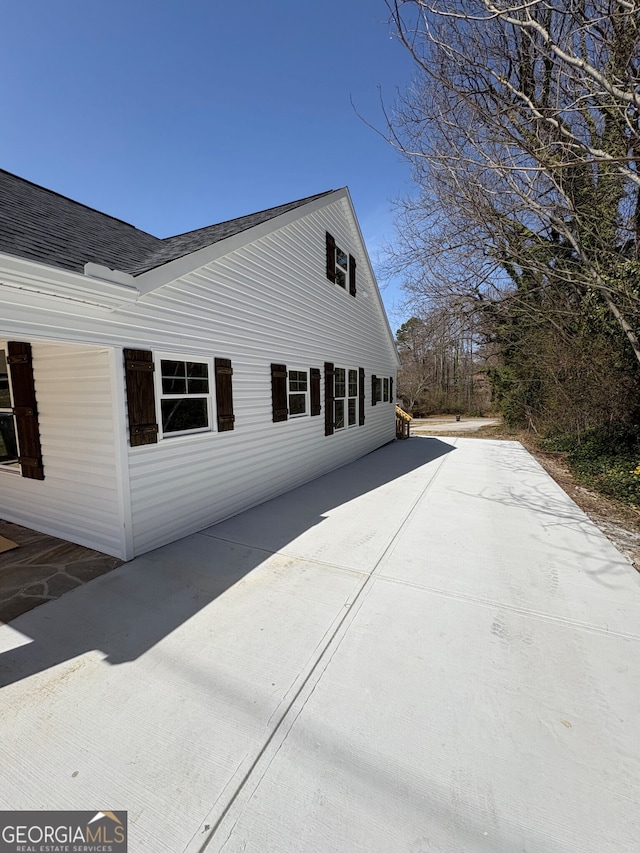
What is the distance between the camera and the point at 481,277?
30.6 ft

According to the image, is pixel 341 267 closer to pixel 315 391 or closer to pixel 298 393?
pixel 315 391

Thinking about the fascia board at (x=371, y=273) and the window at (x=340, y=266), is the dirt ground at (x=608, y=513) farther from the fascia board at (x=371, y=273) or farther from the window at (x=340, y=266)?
the window at (x=340, y=266)

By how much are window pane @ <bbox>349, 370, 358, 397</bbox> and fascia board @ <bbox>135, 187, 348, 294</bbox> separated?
404cm

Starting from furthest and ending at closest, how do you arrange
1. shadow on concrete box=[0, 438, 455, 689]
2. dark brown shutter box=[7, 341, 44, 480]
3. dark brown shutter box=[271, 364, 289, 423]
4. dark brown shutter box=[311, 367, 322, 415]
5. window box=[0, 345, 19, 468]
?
dark brown shutter box=[311, 367, 322, 415], dark brown shutter box=[271, 364, 289, 423], window box=[0, 345, 19, 468], dark brown shutter box=[7, 341, 44, 480], shadow on concrete box=[0, 438, 455, 689]

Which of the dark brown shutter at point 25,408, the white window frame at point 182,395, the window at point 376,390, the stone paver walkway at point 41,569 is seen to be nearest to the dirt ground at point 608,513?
the window at point 376,390

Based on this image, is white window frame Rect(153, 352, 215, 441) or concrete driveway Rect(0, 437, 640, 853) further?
white window frame Rect(153, 352, 215, 441)

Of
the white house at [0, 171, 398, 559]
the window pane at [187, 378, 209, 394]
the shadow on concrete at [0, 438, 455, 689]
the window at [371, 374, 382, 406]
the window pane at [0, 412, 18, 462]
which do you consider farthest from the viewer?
the window at [371, 374, 382, 406]

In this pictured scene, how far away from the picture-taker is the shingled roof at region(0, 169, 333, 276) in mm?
2852

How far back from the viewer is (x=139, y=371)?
3.59 meters

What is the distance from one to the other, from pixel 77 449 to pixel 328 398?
16.5 feet

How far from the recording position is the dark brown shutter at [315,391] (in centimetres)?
714

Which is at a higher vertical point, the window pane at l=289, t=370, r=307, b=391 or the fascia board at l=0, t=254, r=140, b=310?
the fascia board at l=0, t=254, r=140, b=310

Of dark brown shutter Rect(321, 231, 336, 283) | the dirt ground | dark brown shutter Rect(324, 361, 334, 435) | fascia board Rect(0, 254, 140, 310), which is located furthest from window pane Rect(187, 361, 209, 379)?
the dirt ground

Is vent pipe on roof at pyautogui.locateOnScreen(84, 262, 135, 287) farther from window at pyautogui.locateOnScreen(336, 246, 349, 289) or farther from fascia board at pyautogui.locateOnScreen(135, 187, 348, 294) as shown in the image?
window at pyautogui.locateOnScreen(336, 246, 349, 289)
